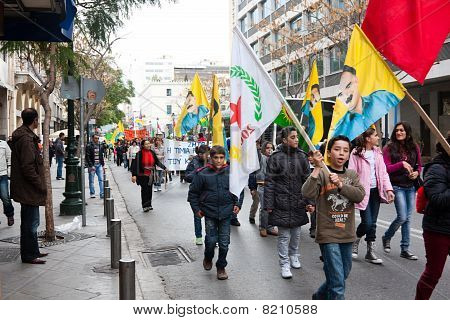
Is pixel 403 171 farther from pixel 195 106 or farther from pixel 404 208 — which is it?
pixel 195 106

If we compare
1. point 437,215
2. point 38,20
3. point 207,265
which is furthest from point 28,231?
point 437,215

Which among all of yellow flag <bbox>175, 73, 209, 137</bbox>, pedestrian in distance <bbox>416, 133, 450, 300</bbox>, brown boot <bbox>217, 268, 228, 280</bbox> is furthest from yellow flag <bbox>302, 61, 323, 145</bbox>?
yellow flag <bbox>175, 73, 209, 137</bbox>

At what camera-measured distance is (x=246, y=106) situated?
200 inches

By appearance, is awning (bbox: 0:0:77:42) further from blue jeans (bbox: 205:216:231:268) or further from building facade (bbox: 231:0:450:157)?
building facade (bbox: 231:0:450:157)

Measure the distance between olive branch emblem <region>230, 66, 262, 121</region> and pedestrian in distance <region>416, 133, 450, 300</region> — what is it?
1.55 m

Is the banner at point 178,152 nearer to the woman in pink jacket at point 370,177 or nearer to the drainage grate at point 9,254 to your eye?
the drainage grate at point 9,254

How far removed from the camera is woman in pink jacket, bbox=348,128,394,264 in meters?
6.80

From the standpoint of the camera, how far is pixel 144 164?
12.5 metres

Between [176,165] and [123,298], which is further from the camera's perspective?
[176,165]

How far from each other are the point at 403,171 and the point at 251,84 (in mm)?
2986

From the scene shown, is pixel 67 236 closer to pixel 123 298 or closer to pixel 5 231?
pixel 5 231

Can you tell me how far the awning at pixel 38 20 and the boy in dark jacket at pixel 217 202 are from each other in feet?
7.55
